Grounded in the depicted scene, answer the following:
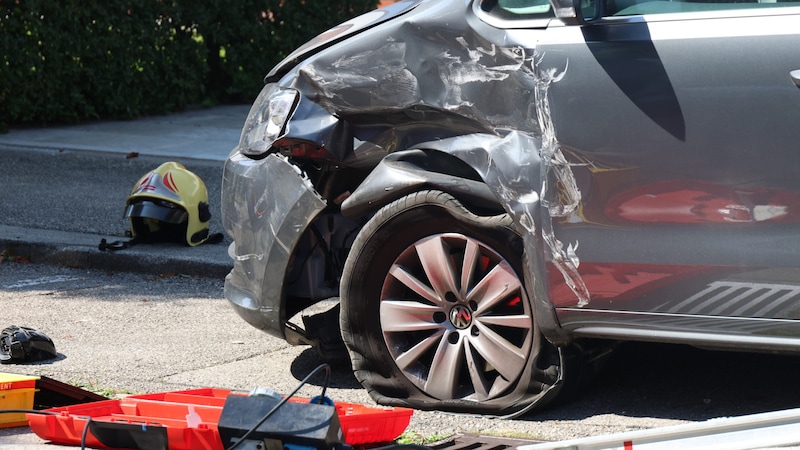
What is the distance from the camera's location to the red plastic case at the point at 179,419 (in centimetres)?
382

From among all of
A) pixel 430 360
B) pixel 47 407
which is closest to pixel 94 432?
pixel 47 407

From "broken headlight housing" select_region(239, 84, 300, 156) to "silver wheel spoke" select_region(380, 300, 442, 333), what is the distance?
0.80m

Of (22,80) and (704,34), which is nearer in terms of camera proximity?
(704,34)

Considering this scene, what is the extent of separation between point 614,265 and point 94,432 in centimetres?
181

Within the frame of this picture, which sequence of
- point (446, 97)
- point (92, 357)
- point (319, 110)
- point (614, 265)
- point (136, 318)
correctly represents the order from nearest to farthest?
1. point (614, 265)
2. point (446, 97)
3. point (319, 110)
4. point (92, 357)
5. point (136, 318)

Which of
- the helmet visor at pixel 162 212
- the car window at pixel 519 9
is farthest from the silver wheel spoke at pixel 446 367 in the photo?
the helmet visor at pixel 162 212

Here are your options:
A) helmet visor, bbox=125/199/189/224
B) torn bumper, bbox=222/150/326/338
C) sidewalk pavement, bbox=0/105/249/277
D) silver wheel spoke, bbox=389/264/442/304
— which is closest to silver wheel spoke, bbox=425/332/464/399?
silver wheel spoke, bbox=389/264/442/304

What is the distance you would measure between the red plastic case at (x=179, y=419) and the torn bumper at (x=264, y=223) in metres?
0.60

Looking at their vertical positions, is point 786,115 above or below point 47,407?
above

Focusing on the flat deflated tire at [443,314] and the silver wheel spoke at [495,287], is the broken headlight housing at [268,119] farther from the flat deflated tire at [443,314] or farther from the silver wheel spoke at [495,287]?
the silver wheel spoke at [495,287]

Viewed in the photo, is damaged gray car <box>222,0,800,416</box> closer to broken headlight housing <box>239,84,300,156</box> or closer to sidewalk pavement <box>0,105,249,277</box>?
broken headlight housing <box>239,84,300,156</box>

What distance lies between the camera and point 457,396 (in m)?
4.48

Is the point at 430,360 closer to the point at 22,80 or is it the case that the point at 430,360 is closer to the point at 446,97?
the point at 446,97

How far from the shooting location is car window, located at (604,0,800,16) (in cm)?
397
